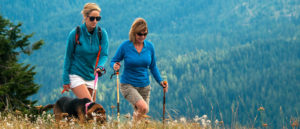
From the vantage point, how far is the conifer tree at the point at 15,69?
17453mm

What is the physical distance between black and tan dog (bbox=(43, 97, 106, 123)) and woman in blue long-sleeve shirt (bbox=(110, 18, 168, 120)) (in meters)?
0.91

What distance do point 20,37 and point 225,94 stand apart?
12526 cm

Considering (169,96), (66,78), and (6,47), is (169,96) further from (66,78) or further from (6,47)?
(66,78)

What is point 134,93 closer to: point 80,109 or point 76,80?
point 76,80

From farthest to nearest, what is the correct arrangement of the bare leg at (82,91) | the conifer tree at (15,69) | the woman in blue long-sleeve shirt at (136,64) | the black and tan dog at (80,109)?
the conifer tree at (15,69)
the woman in blue long-sleeve shirt at (136,64)
the bare leg at (82,91)
the black and tan dog at (80,109)

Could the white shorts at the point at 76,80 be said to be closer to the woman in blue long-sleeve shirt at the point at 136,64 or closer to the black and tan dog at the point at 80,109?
the black and tan dog at the point at 80,109

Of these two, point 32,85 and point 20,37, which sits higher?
point 20,37

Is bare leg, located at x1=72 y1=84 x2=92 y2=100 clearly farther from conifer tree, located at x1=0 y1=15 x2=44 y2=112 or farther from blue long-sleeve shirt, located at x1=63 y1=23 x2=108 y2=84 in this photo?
conifer tree, located at x1=0 y1=15 x2=44 y2=112

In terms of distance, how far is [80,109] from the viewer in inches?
200

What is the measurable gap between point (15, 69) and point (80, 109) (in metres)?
14.4

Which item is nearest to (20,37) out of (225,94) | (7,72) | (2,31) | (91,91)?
(2,31)

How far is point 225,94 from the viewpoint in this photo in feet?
461

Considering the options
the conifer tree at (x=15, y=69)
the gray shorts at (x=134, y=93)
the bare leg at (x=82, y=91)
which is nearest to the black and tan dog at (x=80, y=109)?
the bare leg at (x=82, y=91)

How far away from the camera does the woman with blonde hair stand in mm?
5656
